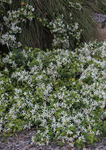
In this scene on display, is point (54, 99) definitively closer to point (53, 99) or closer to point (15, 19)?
point (53, 99)

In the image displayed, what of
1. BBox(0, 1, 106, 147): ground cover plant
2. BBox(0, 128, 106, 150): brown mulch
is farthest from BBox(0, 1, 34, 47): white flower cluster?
BBox(0, 128, 106, 150): brown mulch

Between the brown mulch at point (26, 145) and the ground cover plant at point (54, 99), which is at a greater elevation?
the ground cover plant at point (54, 99)

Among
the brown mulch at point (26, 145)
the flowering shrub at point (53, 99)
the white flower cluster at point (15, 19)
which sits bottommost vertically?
the brown mulch at point (26, 145)

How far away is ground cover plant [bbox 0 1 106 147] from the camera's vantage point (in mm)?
1925

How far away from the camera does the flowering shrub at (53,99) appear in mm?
1928

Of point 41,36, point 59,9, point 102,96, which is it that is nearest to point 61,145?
point 102,96

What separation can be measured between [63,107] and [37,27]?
1.91 m

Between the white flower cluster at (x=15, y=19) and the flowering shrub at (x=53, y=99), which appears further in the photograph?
the white flower cluster at (x=15, y=19)

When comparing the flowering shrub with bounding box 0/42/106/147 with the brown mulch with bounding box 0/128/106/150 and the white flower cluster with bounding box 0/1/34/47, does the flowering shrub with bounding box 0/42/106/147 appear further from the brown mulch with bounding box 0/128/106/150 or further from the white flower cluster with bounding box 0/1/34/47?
the white flower cluster with bounding box 0/1/34/47

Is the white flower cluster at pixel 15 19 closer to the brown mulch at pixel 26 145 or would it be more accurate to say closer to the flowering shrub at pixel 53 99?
the flowering shrub at pixel 53 99

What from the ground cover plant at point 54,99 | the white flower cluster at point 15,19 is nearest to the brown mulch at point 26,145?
the ground cover plant at point 54,99

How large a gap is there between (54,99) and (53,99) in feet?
0.26

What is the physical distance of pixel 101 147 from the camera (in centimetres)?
181

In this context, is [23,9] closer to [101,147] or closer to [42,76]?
[42,76]
